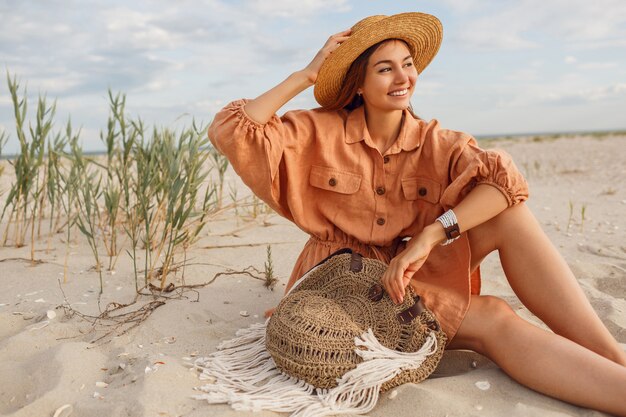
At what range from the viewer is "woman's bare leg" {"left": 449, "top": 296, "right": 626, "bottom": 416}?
6.14ft

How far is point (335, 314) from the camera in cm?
215

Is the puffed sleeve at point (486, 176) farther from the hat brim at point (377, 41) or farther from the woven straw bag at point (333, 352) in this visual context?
the hat brim at point (377, 41)

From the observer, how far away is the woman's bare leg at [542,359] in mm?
1872

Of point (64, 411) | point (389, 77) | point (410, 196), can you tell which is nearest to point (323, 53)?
point (389, 77)

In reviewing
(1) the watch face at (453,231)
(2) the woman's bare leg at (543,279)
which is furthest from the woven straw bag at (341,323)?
(2) the woman's bare leg at (543,279)

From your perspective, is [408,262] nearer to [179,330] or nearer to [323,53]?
[323,53]

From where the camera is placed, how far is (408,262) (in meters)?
2.12

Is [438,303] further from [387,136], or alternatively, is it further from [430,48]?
[430,48]

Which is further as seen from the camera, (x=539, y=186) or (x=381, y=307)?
(x=539, y=186)

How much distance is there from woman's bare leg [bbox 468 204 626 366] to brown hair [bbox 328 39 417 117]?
676 millimetres

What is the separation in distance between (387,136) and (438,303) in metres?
0.73

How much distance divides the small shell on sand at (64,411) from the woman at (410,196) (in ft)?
3.38

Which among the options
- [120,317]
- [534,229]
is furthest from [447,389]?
[120,317]

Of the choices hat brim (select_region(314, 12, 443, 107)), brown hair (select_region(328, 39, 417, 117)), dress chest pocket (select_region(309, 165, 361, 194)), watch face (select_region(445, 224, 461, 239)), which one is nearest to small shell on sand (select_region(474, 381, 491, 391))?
watch face (select_region(445, 224, 461, 239))
